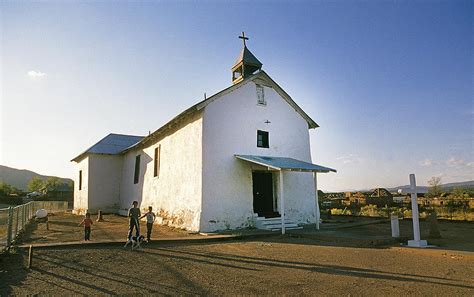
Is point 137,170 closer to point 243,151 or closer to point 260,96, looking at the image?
point 243,151

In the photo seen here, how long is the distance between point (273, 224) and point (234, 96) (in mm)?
6240

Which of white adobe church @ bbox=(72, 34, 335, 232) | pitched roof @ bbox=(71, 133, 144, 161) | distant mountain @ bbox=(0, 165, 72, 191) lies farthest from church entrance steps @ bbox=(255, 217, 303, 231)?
distant mountain @ bbox=(0, 165, 72, 191)

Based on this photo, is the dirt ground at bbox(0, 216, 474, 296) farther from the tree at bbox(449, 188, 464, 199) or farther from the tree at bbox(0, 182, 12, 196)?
the tree at bbox(0, 182, 12, 196)

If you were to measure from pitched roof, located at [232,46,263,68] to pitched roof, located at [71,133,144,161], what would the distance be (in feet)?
45.9

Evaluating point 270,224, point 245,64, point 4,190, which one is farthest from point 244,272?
point 4,190

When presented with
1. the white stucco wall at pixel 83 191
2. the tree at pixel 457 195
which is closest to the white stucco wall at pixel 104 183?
the white stucco wall at pixel 83 191

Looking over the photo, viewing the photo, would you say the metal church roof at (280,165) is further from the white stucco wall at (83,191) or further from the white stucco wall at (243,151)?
the white stucco wall at (83,191)

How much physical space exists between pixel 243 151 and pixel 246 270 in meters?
8.64

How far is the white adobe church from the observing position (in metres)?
14.4

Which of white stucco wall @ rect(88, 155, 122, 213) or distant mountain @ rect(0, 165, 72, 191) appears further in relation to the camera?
distant mountain @ rect(0, 165, 72, 191)

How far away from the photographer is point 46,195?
47594mm

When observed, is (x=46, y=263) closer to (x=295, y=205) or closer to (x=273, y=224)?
(x=273, y=224)

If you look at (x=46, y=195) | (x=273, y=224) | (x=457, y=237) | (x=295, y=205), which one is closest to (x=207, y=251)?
(x=273, y=224)

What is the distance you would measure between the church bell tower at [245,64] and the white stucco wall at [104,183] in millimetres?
13836
